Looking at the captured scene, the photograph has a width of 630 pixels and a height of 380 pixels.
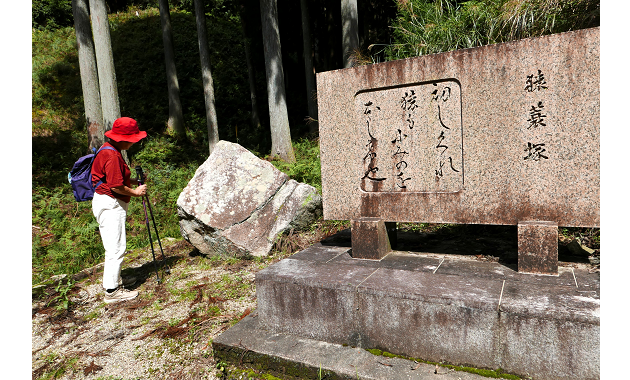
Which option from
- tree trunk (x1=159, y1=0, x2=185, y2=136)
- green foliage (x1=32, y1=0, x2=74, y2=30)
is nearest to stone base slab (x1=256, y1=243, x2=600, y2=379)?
tree trunk (x1=159, y1=0, x2=185, y2=136)

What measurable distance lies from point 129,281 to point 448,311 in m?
4.06

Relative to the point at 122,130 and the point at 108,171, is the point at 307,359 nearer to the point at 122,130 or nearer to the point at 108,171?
the point at 108,171

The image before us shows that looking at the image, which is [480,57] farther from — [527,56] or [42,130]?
[42,130]

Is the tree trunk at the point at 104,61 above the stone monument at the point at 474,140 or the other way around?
above

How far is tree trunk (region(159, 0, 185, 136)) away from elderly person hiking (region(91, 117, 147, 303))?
9.66 meters

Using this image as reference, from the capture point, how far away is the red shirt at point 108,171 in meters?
3.88

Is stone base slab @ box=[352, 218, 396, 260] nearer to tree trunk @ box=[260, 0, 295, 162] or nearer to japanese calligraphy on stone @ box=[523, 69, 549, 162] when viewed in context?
japanese calligraphy on stone @ box=[523, 69, 549, 162]

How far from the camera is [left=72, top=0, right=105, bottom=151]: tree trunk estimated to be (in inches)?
321

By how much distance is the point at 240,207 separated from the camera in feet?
17.1

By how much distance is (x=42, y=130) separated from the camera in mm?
11922

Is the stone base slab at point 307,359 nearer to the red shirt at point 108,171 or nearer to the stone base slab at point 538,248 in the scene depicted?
the stone base slab at point 538,248

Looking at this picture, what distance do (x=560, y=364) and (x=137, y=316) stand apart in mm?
3731

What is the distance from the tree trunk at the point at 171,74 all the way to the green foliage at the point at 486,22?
28.2ft

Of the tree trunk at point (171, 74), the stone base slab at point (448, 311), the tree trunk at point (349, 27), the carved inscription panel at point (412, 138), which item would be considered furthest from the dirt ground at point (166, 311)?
the tree trunk at point (171, 74)
